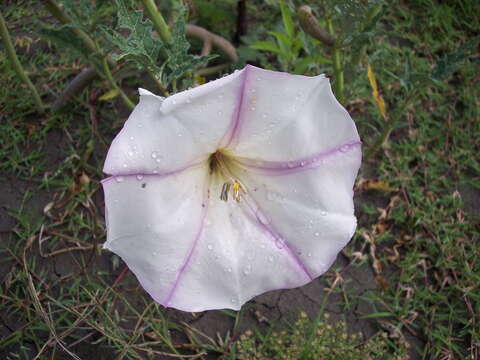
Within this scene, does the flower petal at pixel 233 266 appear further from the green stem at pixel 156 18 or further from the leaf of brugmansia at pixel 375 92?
the leaf of brugmansia at pixel 375 92

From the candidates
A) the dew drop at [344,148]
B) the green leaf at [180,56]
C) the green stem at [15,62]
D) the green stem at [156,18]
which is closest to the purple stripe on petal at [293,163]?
the dew drop at [344,148]

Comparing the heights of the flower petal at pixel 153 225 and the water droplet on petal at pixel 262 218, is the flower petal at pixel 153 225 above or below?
above

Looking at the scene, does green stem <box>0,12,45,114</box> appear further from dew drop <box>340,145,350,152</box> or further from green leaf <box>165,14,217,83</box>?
dew drop <box>340,145,350,152</box>

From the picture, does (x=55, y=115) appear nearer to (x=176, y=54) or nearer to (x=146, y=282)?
(x=176, y=54)

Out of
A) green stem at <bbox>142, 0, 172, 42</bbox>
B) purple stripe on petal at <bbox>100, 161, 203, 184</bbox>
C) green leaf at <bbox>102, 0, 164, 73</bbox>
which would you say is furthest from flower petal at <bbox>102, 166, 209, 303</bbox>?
green stem at <bbox>142, 0, 172, 42</bbox>

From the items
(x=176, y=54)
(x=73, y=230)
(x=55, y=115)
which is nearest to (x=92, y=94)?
(x=55, y=115)

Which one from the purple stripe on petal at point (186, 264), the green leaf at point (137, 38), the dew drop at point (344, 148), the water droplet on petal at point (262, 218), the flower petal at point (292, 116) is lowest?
the water droplet on petal at point (262, 218)

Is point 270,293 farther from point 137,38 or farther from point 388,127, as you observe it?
point 137,38
